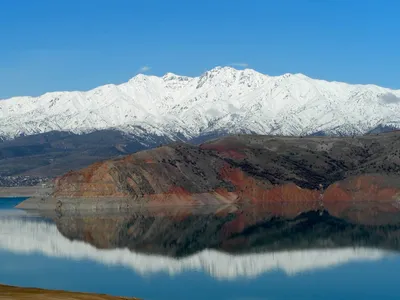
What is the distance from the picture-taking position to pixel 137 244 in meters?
128

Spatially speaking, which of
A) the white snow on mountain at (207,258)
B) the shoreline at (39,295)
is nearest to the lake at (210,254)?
the white snow on mountain at (207,258)

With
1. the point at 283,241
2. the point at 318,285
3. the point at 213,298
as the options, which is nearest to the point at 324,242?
the point at 283,241

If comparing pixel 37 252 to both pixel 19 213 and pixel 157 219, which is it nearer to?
pixel 157 219

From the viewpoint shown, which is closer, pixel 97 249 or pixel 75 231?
pixel 97 249

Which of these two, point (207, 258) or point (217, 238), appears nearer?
point (207, 258)

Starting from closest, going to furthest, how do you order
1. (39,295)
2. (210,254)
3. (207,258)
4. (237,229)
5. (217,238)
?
(39,295)
(207,258)
(210,254)
(217,238)
(237,229)

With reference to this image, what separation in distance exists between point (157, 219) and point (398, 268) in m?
78.7

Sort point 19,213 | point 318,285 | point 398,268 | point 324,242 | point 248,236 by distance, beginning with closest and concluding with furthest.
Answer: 1. point 318,285
2. point 398,268
3. point 324,242
4. point 248,236
5. point 19,213

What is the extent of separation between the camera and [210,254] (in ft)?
379

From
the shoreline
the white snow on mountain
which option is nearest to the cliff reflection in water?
the white snow on mountain

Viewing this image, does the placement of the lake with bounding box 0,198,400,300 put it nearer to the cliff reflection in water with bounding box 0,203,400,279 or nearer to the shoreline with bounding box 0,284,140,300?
the cliff reflection in water with bounding box 0,203,400,279

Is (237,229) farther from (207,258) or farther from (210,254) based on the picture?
(207,258)

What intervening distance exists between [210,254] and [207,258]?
15.1ft

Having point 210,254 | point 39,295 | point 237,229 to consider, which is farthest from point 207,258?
point 39,295
